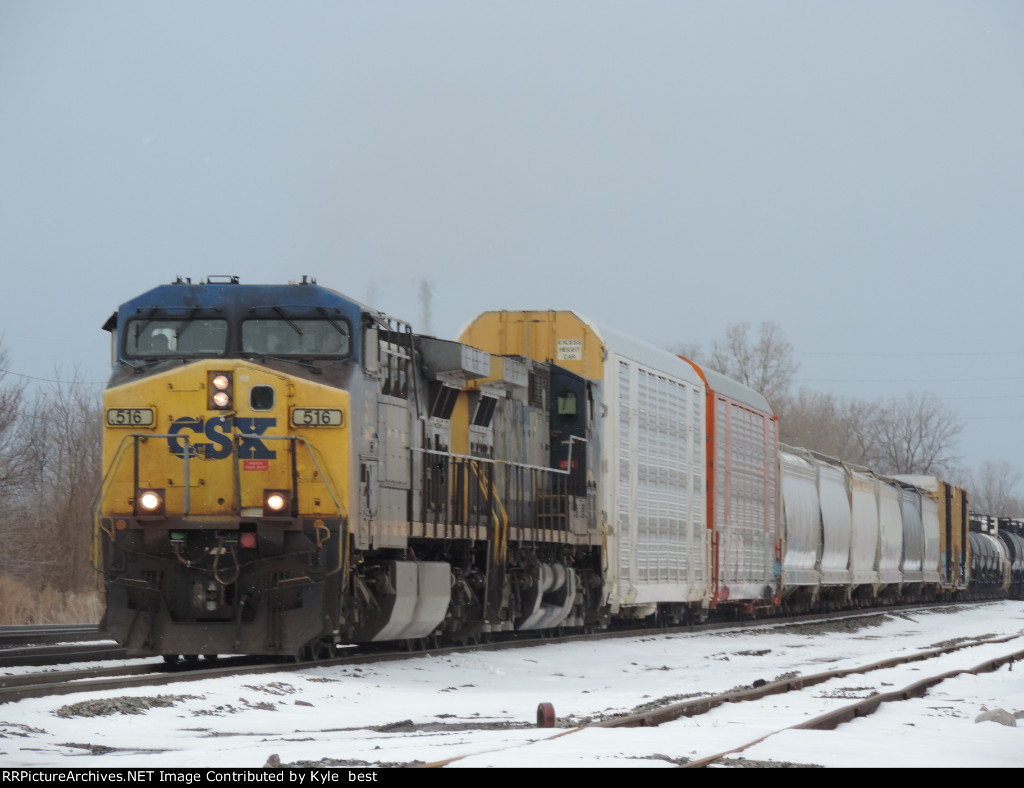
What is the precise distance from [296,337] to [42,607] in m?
15.8

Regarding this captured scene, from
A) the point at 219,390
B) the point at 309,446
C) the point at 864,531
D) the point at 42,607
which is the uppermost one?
the point at 219,390

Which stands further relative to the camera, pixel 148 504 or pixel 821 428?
pixel 821 428

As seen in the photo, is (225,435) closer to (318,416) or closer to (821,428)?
(318,416)

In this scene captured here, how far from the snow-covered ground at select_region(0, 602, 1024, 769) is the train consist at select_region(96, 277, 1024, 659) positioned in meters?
0.94

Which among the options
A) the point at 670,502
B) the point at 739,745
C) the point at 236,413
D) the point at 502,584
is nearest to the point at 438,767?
the point at 739,745

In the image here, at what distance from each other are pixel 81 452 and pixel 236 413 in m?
25.4

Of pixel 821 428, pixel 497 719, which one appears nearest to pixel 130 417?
pixel 497 719

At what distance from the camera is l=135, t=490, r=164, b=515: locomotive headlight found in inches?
493

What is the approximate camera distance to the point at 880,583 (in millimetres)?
36000

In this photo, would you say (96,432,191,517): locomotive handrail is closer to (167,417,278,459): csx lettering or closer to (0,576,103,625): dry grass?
(167,417,278,459): csx lettering

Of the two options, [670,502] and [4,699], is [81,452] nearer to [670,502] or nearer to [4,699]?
[670,502]

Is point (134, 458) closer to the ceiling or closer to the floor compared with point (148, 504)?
closer to the ceiling

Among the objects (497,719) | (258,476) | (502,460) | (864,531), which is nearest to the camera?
(497,719)

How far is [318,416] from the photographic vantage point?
1257 cm
